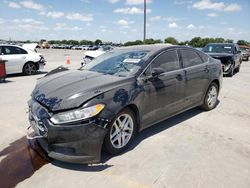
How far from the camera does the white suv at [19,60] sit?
1089 centimetres

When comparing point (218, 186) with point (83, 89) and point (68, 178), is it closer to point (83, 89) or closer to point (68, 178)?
point (68, 178)

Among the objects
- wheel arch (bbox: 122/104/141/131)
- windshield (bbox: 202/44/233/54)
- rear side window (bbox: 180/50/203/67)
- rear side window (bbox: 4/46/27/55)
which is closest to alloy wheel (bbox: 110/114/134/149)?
wheel arch (bbox: 122/104/141/131)

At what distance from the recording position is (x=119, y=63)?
434 centimetres

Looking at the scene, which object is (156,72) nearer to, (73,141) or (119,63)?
(119,63)

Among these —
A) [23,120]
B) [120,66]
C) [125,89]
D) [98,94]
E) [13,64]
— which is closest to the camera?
[98,94]

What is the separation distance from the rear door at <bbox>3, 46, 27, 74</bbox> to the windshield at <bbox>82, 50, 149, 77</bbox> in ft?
24.6

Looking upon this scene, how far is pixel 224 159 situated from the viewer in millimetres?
3557

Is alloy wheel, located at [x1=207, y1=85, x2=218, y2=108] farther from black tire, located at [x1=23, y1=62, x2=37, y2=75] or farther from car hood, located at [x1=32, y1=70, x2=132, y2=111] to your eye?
black tire, located at [x1=23, y1=62, x2=37, y2=75]

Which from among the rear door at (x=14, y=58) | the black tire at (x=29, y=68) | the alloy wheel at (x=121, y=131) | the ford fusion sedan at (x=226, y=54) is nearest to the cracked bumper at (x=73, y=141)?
the alloy wheel at (x=121, y=131)

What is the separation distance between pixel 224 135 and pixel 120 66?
88.1 inches

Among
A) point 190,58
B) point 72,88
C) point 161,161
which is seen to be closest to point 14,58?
point 190,58

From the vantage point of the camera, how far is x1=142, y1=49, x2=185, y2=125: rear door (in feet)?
12.9

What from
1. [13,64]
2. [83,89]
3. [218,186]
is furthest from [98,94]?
[13,64]

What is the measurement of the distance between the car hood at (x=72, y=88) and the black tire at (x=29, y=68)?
325 inches
